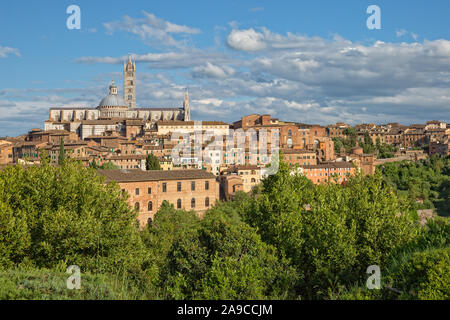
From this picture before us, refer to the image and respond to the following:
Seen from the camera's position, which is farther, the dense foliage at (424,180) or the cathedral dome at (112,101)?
the cathedral dome at (112,101)

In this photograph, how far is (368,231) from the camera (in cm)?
1272

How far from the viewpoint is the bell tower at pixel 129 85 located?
454ft

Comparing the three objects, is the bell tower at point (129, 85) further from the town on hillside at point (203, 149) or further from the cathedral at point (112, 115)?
the town on hillside at point (203, 149)

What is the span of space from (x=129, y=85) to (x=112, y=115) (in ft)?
80.4

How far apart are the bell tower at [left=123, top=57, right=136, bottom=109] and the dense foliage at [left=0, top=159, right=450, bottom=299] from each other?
12567 cm

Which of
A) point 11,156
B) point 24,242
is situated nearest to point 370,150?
point 11,156

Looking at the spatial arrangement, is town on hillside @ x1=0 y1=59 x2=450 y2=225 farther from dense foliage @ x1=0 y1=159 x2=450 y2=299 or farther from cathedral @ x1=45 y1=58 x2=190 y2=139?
dense foliage @ x1=0 y1=159 x2=450 y2=299

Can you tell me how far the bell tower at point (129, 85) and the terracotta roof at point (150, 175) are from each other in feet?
328

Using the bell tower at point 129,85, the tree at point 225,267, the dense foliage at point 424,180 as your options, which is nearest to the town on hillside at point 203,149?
the dense foliage at point 424,180

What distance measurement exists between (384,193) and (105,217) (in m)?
9.03

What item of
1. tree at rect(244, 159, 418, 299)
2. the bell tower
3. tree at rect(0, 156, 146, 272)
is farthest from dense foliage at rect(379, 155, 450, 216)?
the bell tower

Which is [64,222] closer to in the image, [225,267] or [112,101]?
[225,267]

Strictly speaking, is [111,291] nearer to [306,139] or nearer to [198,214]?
[198,214]

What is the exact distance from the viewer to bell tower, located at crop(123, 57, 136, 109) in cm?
13825
